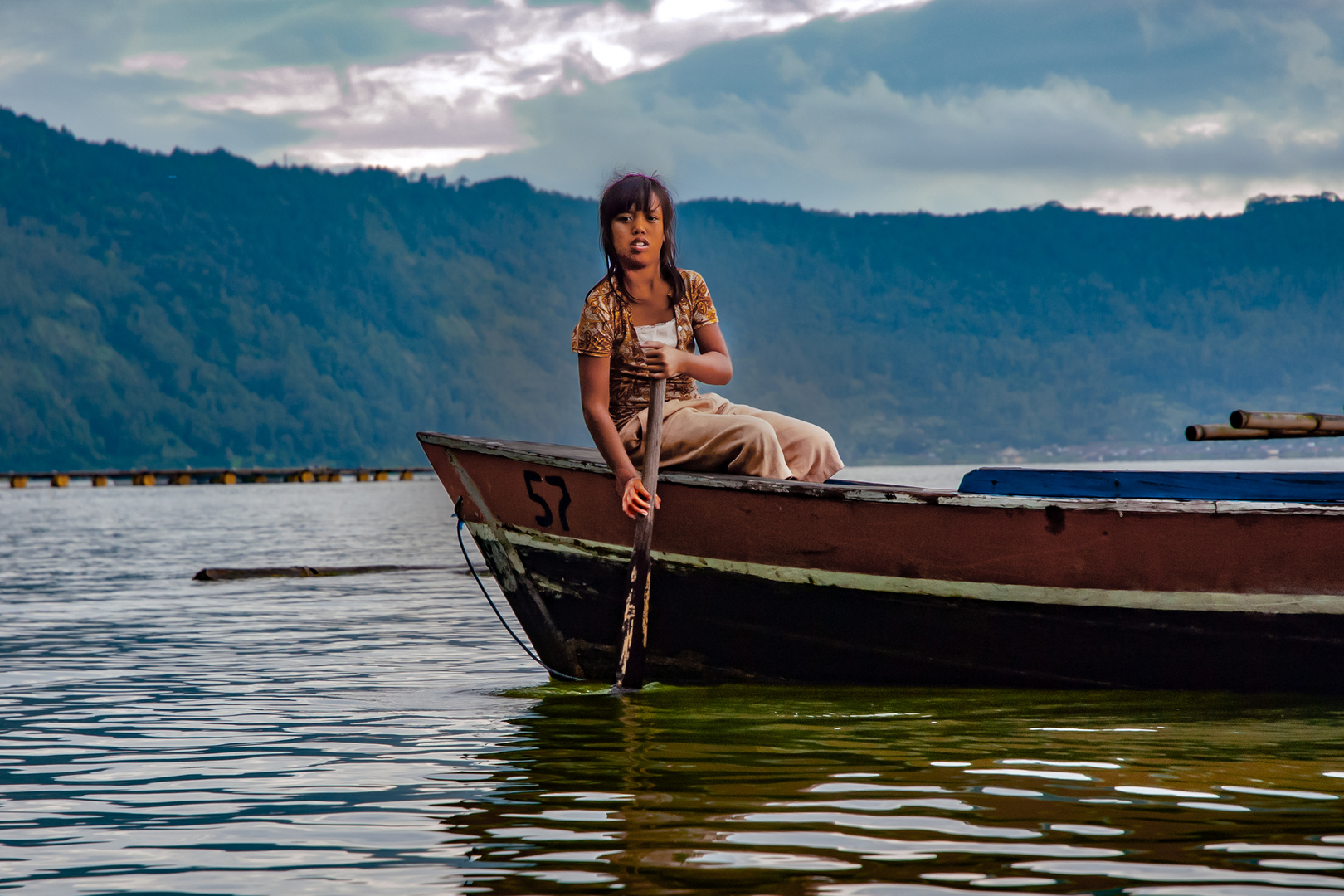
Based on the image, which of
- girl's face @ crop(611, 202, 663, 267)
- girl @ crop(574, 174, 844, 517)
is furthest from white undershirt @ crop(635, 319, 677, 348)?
girl's face @ crop(611, 202, 663, 267)

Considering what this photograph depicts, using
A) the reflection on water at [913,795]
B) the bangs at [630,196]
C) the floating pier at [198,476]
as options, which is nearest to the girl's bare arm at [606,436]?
the bangs at [630,196]

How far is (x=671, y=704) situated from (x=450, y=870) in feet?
9.82

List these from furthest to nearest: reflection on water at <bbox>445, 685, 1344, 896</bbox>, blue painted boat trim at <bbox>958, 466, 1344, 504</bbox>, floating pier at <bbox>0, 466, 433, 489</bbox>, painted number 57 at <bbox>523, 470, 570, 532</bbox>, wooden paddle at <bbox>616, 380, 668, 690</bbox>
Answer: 1. floating pier at <bbox>0, 466, 433, 489</bbox>
2. blue painted boat trim at <bbox>958, 466, 1344, 504</bbox>
3. painted number 57 at <bbox>523, 470, 570, 532</bbox>
4. wooden paddle at <bbox>616, 380, 668, 690</bbox>
5. reflection on water at <bbox>445, 685, 1344, 896</bbox>

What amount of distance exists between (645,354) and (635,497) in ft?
2.26

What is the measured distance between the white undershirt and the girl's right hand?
27.0 inches

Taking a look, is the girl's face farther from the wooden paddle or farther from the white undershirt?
the wooden paddle

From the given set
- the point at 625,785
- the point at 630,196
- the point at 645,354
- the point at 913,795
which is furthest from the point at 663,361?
the point at 913,795

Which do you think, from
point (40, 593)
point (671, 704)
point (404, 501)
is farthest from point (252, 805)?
point (404, 501)

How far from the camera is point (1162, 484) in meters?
8.55

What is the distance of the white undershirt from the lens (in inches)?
263

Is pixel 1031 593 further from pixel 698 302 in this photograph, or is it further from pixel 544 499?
pixel 544 499

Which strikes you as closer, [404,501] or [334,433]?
[404,501]

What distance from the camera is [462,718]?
271 inches

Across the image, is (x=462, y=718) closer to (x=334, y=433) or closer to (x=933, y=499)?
(x=933, y=499)
